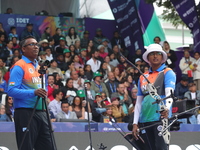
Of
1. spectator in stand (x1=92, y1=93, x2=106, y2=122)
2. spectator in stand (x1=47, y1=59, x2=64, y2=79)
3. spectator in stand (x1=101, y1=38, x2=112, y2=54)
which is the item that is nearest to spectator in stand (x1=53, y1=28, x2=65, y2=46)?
spectator in stand (x1=101, y1=38, x2=112, y2=54)

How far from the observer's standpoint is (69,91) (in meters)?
13.4

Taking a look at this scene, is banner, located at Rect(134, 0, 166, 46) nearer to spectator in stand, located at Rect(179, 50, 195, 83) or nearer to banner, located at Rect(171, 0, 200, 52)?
spectator in stand, located at Rect(179, 50, 195, 83)

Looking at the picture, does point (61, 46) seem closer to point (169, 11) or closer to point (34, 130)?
point (169, 11)

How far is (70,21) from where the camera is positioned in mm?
18812

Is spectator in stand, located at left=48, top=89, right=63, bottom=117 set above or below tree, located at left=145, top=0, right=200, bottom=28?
below

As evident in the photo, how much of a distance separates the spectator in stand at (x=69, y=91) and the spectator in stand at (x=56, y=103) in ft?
1.62

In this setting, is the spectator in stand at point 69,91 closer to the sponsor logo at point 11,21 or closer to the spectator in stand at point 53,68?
the spectator in stand at point 53,68

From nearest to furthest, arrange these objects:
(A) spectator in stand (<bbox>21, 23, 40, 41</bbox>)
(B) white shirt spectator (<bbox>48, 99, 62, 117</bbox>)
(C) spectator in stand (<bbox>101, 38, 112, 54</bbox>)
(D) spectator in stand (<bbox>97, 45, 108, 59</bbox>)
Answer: (B) white shirt spectator (<bbox>48, 99, 62, 117</bbox>)
(A) spectator in stand (<bbox>21, 23, 40, 41</bbox>)
(D) spectator in stand (<bbox>97, 45, 108, 59</bbox>)
(C) spectator in stand (<bbox>101, 38, 112, 54</bbox>)

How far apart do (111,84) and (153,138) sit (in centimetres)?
868

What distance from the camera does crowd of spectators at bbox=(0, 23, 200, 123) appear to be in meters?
12.2

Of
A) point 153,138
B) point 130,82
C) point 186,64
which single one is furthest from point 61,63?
point 153,138

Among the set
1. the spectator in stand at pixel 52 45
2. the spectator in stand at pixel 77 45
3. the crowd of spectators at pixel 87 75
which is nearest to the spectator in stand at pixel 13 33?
the crowd of spectators at pixel 87 75

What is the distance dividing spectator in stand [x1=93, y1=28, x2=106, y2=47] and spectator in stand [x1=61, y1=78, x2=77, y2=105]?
4.60 metres

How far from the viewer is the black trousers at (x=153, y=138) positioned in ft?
19.9
